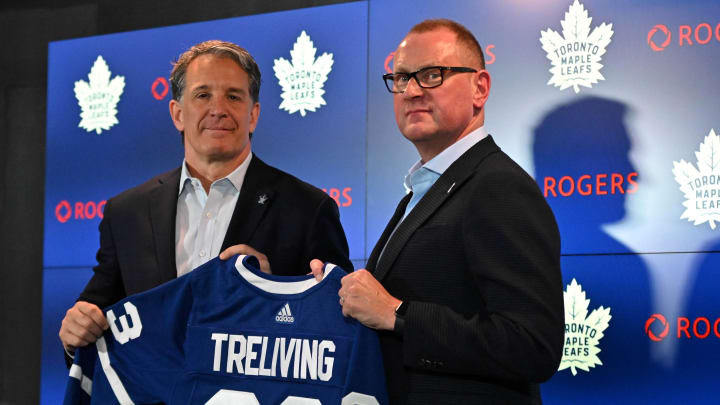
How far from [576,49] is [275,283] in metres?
1.90

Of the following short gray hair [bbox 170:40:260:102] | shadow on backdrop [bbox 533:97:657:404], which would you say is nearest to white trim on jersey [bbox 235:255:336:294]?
short gray hair [bbox 170:40:260:102]

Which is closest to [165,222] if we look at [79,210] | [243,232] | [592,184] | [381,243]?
[243,232]

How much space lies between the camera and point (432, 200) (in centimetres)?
166

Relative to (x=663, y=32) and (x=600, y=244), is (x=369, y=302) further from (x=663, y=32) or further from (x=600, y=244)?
(x=663, y=32)

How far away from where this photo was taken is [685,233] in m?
3.00

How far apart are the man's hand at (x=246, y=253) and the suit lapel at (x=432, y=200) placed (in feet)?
1.05

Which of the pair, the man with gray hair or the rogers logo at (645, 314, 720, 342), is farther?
the rogers logo at (645, 314, 720, 342)

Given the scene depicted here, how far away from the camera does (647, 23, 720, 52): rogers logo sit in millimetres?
3043

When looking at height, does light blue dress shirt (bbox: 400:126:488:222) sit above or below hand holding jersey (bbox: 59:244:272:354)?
above

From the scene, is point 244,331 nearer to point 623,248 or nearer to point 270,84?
point 623,248

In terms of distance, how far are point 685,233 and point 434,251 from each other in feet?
5.69

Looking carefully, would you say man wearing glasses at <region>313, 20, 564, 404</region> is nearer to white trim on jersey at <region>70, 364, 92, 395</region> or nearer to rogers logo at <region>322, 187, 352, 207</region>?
white trim on jersey at <region>70, 364, 92, 395</region>

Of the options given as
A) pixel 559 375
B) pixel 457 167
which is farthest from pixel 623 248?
pixel 457 167

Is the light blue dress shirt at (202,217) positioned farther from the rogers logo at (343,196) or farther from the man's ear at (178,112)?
the rogers logo at (343,196)
